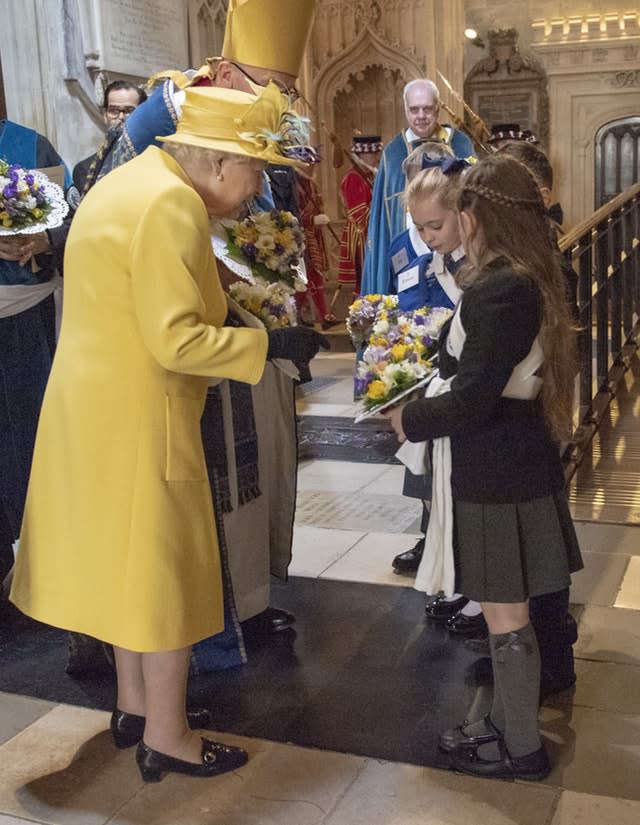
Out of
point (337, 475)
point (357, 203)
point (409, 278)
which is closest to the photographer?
point (409, 278)

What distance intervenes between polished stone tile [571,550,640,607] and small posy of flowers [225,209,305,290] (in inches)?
55.7

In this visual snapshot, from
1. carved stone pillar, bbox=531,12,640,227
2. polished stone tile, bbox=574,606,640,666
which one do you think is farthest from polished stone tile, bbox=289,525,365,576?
carved stone pillar, bbox=531,12,640,227

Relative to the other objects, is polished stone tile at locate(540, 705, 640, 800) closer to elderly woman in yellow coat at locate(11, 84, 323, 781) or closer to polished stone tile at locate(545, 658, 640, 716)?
polished stone tile at locate(545, 658, 640, 716)

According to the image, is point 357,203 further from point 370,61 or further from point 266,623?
point 266,623

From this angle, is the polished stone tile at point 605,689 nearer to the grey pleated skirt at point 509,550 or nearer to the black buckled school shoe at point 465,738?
the black buckled school shoe at point 465,738

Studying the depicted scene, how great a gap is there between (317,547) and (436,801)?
1.74m

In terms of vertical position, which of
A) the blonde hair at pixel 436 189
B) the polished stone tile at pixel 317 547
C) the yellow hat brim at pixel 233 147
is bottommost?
the polished stone tile at pixel 317 547

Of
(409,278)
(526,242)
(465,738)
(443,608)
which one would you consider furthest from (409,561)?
(526,242)

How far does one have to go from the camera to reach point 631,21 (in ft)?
44.9

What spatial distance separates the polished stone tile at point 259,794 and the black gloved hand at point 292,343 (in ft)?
3.09

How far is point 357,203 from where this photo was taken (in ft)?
31.2

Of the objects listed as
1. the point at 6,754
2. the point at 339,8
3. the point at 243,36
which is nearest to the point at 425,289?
the point at 243,36

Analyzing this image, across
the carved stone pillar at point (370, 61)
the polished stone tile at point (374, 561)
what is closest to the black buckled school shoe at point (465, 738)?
the polished stone tile at point (374, 561)

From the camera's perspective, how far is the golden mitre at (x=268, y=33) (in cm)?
318
